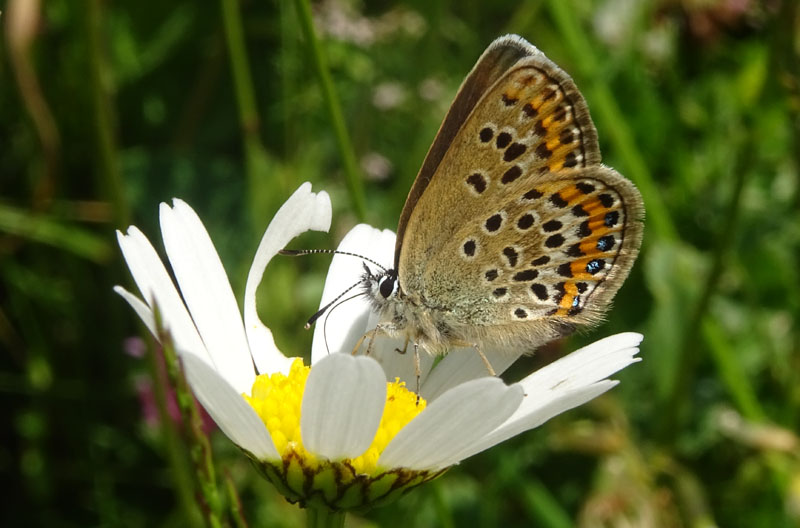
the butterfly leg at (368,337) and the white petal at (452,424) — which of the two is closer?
the white petal at (452,424)

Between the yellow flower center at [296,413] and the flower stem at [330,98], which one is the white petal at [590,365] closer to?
the yellow flower center at [296,413]

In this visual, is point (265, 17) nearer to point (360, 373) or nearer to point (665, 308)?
point (665, 308)

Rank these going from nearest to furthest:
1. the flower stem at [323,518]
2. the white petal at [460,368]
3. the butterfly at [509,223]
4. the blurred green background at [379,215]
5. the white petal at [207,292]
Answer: the flower stem at [323,518]
the white petal at [207,292]
the butterfly at [509,223]
the white petal at [460,368]
the blurred green background at [379,215]

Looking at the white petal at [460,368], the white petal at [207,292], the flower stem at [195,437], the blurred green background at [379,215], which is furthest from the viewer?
the blurred green background at [379,215]

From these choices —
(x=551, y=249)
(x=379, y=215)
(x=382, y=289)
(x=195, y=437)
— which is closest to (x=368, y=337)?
(x=382, y=289)

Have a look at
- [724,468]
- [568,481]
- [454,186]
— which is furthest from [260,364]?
[724,468]

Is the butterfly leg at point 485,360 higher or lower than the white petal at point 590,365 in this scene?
higher

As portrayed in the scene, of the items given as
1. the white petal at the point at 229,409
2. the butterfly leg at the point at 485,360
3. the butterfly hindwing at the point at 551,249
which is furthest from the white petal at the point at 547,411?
the butterfly hindwing at the point at 551,249
